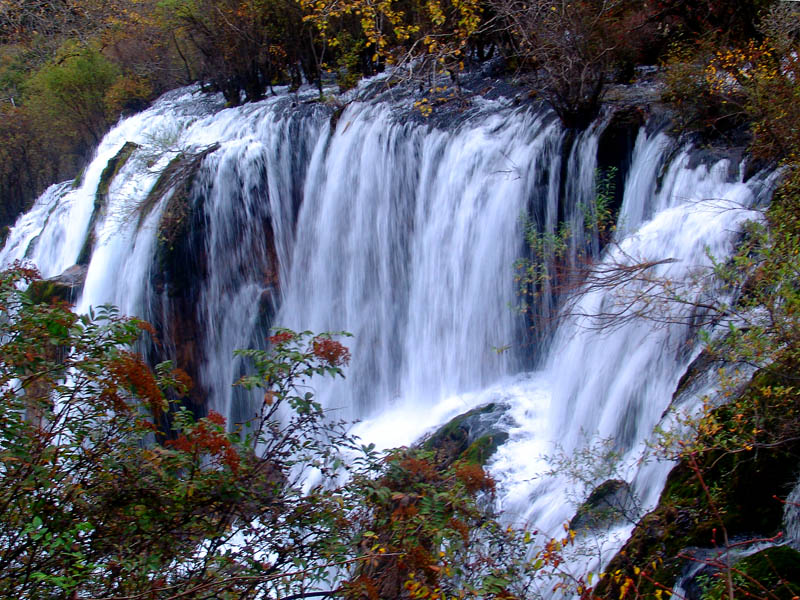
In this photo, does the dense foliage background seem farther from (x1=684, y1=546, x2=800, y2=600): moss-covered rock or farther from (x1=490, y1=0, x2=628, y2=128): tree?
(x1=490, y1=0, x2=628, y2=128): tree

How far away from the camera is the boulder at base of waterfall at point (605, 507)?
4906mm

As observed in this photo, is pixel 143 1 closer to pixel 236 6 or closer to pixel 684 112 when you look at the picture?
pixel 236 6

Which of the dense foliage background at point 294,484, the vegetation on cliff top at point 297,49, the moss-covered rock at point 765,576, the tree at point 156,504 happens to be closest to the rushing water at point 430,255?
the dense foliage background at point 294,484

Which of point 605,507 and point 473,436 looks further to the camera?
point 473,436

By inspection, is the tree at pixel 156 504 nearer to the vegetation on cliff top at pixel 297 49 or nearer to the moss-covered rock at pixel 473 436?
the moss-covered rock at pixel 473 436

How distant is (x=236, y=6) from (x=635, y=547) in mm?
16235

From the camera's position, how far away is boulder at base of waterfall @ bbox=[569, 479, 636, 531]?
4.91 m

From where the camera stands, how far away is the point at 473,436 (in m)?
7.59

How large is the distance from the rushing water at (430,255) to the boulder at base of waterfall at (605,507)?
11cm

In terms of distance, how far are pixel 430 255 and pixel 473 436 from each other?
3366 millimetres

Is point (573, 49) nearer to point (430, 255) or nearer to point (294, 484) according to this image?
point (430, 255)

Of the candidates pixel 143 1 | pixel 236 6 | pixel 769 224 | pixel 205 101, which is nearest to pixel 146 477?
pixel 769 224

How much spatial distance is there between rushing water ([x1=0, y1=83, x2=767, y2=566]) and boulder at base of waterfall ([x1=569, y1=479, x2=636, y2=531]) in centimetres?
11

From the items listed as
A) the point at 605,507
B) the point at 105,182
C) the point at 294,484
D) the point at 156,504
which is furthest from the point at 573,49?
the point at 105,182
